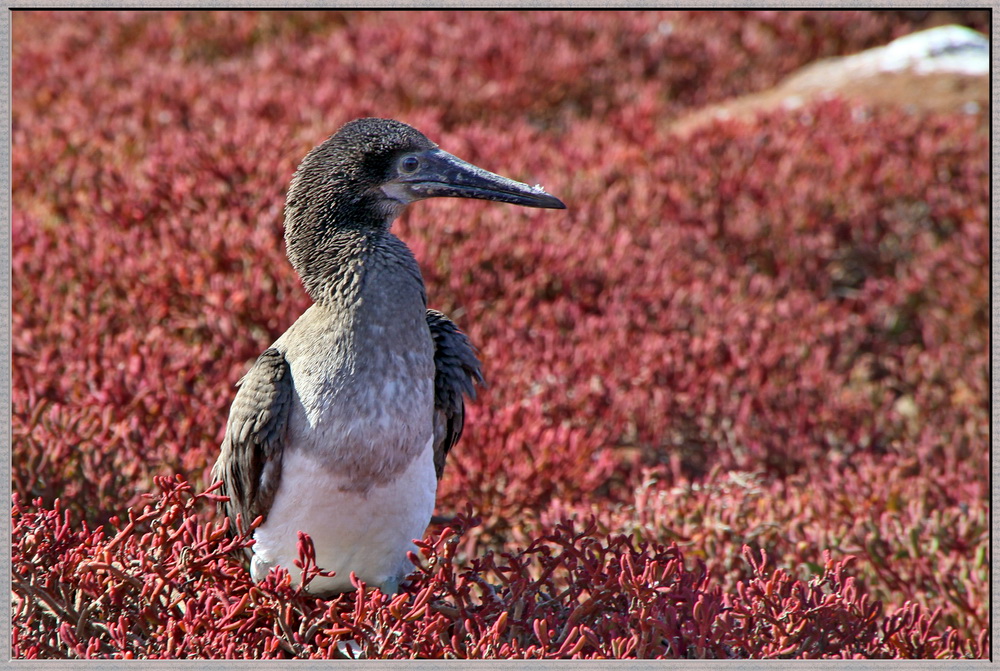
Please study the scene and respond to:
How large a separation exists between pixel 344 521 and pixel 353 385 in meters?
0.42

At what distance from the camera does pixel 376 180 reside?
3.15 meters

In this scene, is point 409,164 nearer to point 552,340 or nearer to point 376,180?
point 376,180

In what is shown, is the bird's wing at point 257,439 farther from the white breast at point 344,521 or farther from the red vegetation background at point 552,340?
the red vegetation background at point 552,340

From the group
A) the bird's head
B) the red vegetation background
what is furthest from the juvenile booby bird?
the red vegetation background

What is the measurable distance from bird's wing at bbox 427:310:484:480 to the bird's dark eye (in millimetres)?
493

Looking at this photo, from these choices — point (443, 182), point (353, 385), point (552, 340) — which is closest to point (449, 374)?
point (353, 385)

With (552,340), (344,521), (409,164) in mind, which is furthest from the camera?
(552,340)

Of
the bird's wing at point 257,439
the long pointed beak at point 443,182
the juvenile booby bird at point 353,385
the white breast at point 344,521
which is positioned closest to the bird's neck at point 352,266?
the juvenile booby bird at point 353,385

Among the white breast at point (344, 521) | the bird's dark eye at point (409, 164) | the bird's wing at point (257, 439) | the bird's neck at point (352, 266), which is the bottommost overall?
the white breast at point (344, 521)

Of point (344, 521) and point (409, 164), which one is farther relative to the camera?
point (409, 164)

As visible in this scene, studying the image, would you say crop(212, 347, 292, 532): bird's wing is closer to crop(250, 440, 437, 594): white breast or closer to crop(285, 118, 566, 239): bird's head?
crop(250, 440, 437, 594): white breast

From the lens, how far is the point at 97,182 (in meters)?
6.16

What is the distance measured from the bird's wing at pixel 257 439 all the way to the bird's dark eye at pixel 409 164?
0.67 metres

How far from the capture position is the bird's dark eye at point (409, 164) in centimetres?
317
